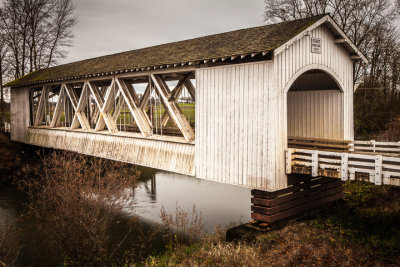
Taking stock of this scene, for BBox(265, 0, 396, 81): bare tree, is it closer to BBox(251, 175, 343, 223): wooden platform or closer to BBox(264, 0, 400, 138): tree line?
BBox(264, 0, 400, 138): tree line

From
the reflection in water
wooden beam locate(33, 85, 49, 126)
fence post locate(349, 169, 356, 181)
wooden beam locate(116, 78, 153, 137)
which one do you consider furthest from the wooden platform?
wooden beam locate(33, 85, 49, 126)

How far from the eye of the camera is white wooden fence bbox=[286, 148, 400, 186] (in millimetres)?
7453

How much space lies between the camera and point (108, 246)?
34.6 feet

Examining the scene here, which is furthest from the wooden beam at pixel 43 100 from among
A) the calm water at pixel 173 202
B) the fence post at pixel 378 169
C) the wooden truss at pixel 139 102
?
the fence post at pixel 378 169

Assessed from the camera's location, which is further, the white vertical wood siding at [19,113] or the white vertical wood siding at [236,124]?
the white vertical wood siding at [19,113]

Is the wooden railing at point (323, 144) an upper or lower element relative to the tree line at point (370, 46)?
lower

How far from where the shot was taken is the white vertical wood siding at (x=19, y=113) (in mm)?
19980

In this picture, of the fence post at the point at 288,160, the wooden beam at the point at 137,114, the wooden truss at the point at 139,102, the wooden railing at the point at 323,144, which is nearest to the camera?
the fence post at the point at 288,160

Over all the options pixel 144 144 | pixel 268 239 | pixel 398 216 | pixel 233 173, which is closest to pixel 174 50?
pixel 144 144

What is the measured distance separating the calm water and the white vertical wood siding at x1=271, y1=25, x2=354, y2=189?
4575mm

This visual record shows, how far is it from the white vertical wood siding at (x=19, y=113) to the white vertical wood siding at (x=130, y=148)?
288 centimetres

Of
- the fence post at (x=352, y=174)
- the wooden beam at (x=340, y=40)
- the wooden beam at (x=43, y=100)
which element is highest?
the wooden beam at (x=340, y=40)

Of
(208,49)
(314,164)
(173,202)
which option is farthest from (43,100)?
(314,164)

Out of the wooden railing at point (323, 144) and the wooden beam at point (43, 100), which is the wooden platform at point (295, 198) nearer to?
the wooden railing at point (323, 144)
